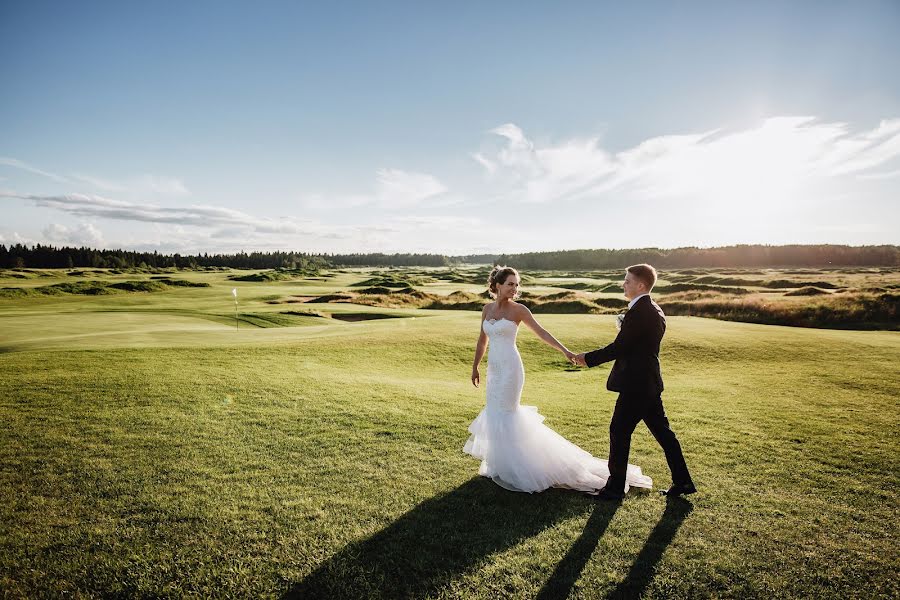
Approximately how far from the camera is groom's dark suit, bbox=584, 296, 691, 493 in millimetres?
5863

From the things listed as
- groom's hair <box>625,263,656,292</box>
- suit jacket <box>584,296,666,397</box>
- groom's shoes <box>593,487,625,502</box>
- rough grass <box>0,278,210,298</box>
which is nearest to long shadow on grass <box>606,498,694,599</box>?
groom's shoes <box>593,487,625,502</box>

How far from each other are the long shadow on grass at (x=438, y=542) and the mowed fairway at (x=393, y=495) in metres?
0.02

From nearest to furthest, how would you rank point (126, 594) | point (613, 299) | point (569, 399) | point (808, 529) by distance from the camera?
point (126, 594) → point (808, 529) → point (569, 399) → point (613, 299)

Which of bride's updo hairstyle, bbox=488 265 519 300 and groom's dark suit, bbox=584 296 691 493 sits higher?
bride's updo hairstyle, bbox=488 265 519 300

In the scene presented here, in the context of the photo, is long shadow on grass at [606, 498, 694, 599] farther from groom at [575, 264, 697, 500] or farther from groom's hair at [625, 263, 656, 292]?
groom's hair at [625, 263, 656, 292]

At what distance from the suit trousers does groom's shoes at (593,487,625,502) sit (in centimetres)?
4

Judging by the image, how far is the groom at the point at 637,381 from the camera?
5.88m

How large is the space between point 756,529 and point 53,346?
71.4ft

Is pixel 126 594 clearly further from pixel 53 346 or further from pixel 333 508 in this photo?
pixel 53 346

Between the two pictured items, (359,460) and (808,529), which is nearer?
(808,529)

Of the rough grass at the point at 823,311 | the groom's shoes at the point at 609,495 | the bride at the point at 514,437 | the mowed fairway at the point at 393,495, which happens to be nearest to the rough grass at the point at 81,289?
the mowed fairway at the point at 393,495

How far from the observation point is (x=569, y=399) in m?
12.1

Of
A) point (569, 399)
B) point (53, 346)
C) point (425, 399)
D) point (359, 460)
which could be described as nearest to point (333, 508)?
point (359, 460)

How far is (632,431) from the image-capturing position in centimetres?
611
